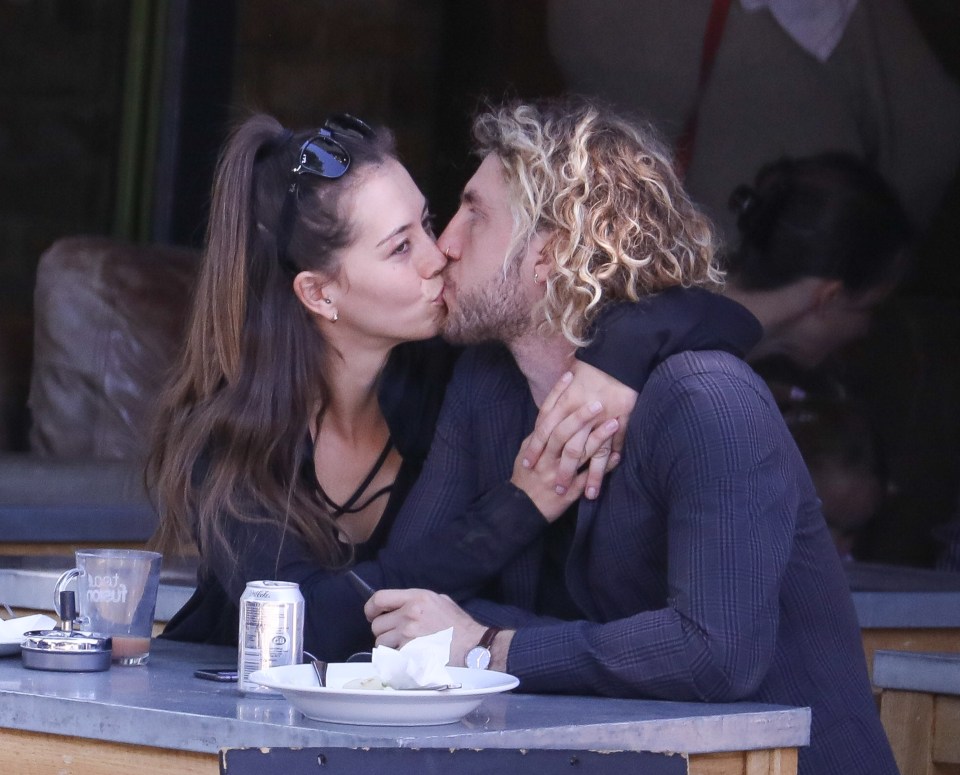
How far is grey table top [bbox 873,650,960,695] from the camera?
2.19 meters

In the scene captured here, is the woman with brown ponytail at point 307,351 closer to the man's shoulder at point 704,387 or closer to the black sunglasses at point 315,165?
the black sunglasses at point 315,165

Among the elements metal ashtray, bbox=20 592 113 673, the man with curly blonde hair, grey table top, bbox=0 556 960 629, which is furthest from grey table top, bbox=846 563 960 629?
metal ashtray, bbox=20 592 113 673

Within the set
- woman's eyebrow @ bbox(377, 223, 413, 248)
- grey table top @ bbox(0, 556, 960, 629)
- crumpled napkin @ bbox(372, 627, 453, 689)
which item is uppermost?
woman's eyebrow @ bbox(377, 223, 413, 248)

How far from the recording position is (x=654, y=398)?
1.92 m

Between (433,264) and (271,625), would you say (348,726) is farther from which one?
(433,264)

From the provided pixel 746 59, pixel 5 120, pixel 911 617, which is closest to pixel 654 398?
pixel 911 617

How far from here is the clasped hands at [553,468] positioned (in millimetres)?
1894

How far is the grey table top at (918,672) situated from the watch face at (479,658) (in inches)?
29.4

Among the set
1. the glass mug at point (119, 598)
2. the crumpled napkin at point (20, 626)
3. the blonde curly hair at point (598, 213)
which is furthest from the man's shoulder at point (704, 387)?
the crumpled napkin at point (20, 626)

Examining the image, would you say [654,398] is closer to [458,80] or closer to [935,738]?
[935,738]

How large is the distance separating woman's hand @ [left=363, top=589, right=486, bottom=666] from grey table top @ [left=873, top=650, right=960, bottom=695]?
710 mm

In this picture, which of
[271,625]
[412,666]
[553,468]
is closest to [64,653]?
[271,625]

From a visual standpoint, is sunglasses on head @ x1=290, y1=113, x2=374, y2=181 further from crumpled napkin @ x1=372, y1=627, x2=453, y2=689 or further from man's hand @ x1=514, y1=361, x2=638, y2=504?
crumpled napkin @ x1=372, y1=627, x2=453, y2=689

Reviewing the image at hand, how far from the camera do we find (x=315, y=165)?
8.00 feet
